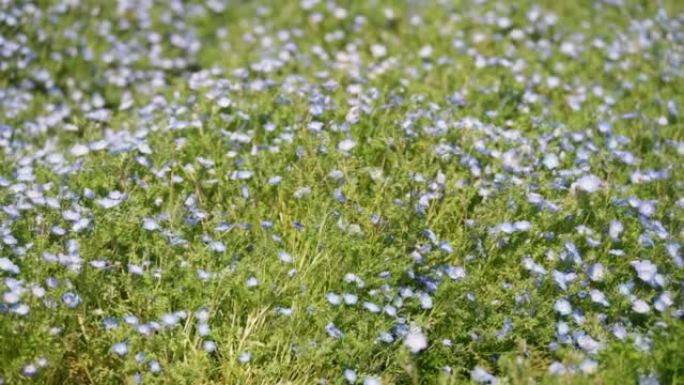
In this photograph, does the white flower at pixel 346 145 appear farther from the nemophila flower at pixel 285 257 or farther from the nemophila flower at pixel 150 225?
the nemophila flower at pixel 150 225

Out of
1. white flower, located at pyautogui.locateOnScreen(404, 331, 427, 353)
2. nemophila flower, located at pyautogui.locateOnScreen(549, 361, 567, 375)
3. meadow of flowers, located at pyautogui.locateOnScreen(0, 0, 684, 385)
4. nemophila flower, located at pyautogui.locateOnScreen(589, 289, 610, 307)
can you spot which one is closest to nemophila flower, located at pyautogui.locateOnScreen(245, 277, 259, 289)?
meadow of flowers, located at pyautogui.locateOnScreen(0, 0, 684, 385)

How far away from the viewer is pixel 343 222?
4109mm

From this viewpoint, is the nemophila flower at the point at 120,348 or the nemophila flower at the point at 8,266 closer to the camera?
the nemophila flower at the point at 120,348

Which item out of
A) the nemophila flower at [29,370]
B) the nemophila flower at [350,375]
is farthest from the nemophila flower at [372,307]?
the nemophila flower at [29,370]

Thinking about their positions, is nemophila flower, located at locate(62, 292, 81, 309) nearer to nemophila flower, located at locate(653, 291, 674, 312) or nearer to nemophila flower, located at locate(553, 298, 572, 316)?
nemophila flower, located at locate(553, 298, 572, 316)

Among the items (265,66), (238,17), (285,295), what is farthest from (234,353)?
(238,17)

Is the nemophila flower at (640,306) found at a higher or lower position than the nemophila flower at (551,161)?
lower

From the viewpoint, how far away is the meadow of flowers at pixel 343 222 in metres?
3.69

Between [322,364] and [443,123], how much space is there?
5.99 ft

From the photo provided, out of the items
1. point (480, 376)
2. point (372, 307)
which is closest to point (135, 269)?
point (372, 307)

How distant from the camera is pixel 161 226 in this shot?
13.6ft

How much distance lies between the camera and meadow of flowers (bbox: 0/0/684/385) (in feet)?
12.1

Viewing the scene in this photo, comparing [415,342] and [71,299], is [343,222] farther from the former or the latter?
[71,299]

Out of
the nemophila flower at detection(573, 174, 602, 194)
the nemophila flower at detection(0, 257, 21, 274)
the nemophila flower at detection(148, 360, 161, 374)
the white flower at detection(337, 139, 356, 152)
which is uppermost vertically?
the white flower at detection(337, 139, 356, 152)
